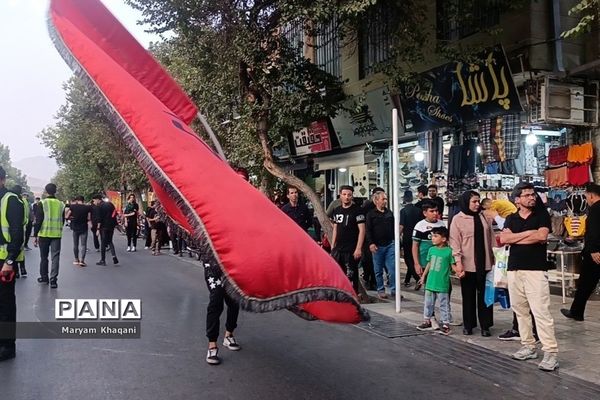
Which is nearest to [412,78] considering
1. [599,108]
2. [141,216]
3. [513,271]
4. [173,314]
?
[599,108]

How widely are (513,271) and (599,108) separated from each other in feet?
17.1

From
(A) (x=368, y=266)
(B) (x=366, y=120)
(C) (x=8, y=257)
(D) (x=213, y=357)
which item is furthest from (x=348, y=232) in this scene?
(B) (x=366, y=120)

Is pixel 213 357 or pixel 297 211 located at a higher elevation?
pixel 297 211

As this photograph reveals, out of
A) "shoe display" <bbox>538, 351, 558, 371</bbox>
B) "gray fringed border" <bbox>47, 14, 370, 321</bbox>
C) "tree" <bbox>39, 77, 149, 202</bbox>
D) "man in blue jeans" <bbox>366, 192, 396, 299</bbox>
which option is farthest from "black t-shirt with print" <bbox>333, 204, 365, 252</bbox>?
"tree" <bbox>39, 77, 149, 202</bbox>

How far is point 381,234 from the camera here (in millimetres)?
A: 9234

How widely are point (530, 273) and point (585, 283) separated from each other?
2456mm

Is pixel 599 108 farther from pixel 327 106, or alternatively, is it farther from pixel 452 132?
pixel 327 106

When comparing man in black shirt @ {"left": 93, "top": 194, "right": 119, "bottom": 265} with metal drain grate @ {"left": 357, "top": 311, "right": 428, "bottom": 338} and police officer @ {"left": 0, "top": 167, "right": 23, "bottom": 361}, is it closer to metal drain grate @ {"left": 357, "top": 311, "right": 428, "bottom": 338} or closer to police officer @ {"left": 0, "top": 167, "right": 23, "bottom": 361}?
police officer @ {"left": 0, "top": 167, "right": 23, "bottom": 361}

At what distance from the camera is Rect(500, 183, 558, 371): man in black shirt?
5.37 meters

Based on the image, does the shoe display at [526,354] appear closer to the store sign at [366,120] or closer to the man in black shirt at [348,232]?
the man in black shirt at [348,232]

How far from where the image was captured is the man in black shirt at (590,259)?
726 cm

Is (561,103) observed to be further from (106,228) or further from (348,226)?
(106,228)

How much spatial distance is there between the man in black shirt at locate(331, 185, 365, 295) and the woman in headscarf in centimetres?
208

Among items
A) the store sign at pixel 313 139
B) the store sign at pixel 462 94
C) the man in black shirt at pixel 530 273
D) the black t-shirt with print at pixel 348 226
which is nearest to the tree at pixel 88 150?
the store sign at pixel 313 139
